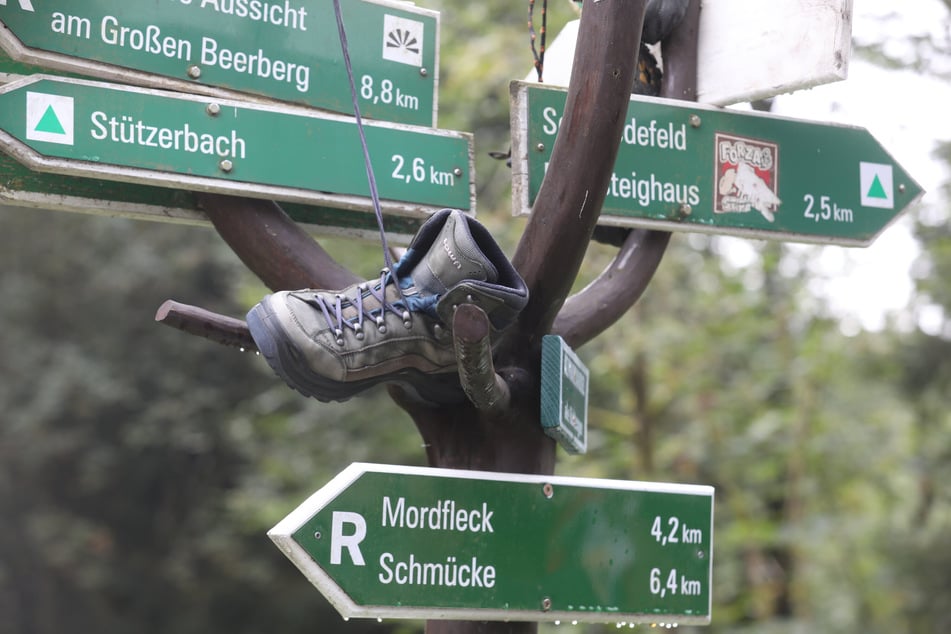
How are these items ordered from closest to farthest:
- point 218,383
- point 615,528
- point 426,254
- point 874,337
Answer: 1. point 426,254
2. point 615,528
3. point 874,337
4. point 218,383

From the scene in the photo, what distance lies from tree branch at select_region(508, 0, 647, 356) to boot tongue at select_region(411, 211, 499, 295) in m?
0.23

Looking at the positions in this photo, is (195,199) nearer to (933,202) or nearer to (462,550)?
(462,550)

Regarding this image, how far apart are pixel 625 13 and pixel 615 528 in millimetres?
994

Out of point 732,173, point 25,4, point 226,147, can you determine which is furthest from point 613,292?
point 25,4

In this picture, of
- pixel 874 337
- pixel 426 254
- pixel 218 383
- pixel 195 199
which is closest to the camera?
pixel 426 254

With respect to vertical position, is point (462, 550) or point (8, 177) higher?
point (8, 177)

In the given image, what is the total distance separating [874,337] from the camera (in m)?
8.59

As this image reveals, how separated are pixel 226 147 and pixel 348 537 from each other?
2.75 ft

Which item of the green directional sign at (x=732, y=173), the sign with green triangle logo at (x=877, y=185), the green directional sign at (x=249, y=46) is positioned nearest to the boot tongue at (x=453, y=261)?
the green directional sign at (x=732, y=173)

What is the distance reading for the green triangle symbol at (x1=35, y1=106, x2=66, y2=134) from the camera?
2125 millimetres

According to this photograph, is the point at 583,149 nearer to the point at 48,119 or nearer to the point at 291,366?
the point at 291,366

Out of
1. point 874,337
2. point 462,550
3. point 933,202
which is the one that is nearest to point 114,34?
point 462,550

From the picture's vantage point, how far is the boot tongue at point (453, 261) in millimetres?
1889

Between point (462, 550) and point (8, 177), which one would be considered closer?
point (462, 550)
